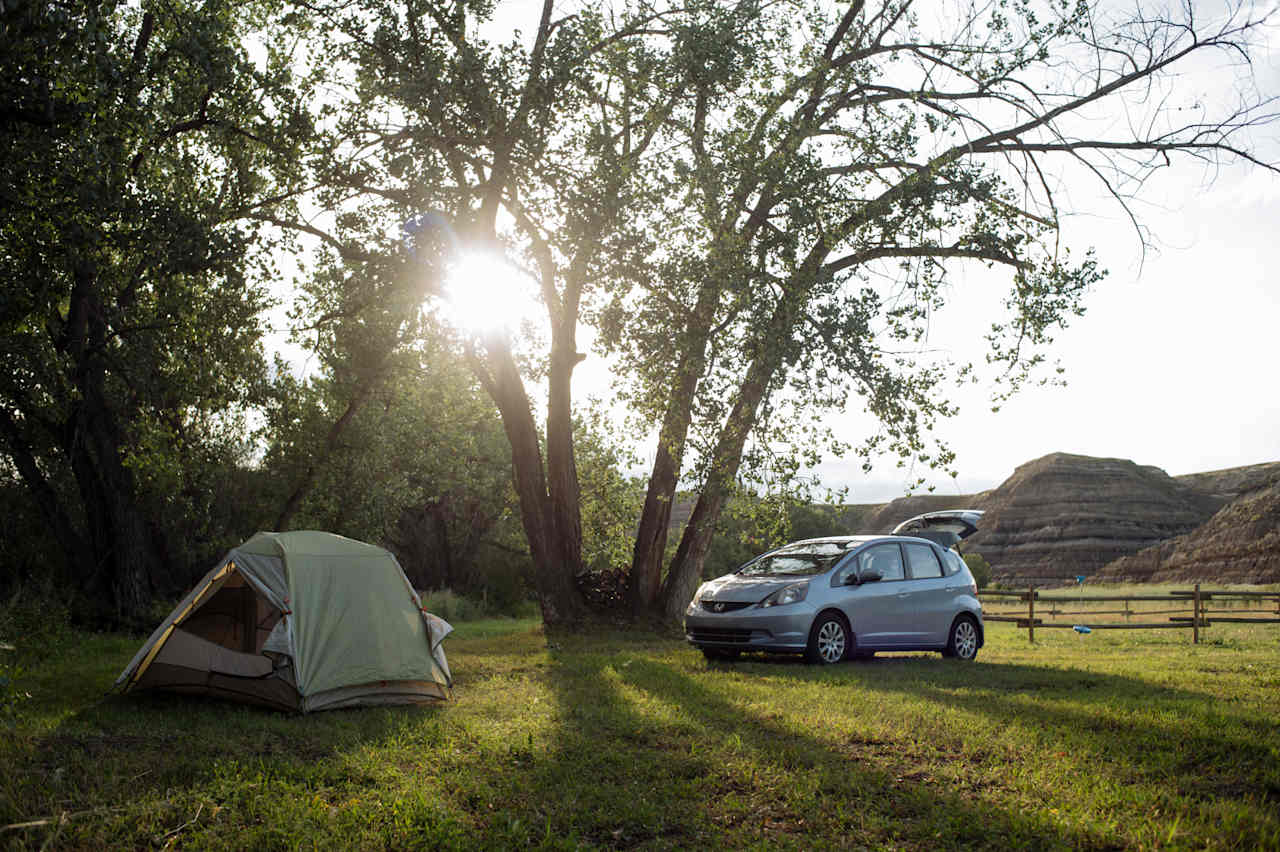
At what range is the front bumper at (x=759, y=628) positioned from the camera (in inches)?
478

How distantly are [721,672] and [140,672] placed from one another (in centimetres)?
647

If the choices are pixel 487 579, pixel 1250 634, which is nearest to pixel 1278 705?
pixel 1250 634

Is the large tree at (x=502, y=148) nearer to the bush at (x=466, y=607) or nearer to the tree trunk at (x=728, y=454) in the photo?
the tree trunk at (x=728, y=454)

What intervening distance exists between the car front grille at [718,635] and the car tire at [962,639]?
329cm

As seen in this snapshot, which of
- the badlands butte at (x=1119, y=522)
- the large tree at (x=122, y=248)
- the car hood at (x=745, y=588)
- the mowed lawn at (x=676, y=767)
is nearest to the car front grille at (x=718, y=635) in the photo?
the car hood at (x=745, y=588)

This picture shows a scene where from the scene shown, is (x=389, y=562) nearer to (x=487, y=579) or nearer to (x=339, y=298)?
(x=339, y=298)

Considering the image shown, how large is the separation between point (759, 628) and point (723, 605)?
760 mm

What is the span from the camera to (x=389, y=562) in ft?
35.1

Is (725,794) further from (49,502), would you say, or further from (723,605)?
(49,502)

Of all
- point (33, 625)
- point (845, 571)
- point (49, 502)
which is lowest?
point (33, 625)

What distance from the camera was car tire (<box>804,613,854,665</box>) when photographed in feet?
40.3

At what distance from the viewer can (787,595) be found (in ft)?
40.7

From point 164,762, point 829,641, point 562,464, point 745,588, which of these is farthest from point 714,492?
point 164,762

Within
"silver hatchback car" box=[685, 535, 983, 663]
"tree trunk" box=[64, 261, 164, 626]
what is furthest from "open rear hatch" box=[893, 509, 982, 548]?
"tree trunk" box=[64, 261, 164, 626]
